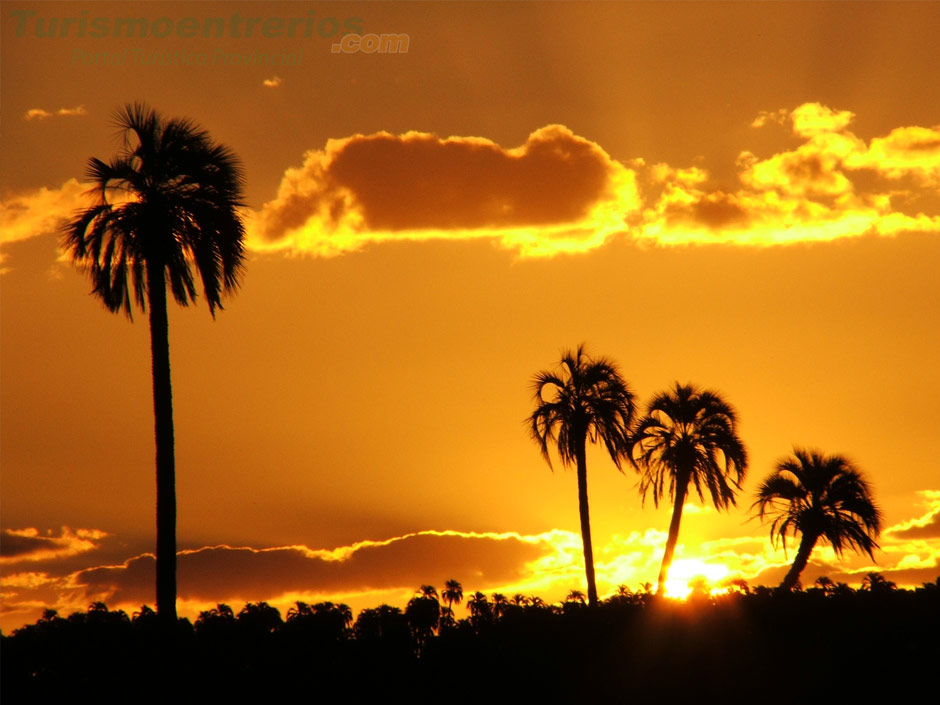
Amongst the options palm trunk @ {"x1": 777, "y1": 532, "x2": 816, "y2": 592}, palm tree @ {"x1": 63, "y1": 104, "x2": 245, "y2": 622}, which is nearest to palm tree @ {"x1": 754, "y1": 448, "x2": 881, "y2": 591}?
palm trunk @ {"x1": 777, "y1": 532, "x2": 816, "y2": 592}

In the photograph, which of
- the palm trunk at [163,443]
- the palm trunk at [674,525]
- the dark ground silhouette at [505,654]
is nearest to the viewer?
the dark ground silhouette at [505,654]

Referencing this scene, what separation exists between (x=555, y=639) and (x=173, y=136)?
16.0 m

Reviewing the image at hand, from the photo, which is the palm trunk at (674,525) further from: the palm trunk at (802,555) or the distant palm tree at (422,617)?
the distant palm tree at (422,617)

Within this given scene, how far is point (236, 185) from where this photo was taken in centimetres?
2922

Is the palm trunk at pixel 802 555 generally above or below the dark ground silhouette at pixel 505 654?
above

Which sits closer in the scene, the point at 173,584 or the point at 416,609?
the point at 173,584

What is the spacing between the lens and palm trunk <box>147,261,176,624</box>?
26.5m

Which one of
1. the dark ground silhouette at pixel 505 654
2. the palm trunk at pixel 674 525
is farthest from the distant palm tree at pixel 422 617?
the palm trunk at pixel 674 525

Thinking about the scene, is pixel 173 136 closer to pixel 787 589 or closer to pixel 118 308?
pixel 118 308

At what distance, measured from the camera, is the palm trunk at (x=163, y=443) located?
26484 millimetres

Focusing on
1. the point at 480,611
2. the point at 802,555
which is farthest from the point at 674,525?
the point at 480,611

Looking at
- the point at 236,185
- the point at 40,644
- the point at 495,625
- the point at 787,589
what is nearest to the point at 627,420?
the point at 787,589

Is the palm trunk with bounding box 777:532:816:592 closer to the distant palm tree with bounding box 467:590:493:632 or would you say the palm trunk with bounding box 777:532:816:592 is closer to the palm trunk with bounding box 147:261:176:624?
the distant palm tree with bounding box 467:590:493:632

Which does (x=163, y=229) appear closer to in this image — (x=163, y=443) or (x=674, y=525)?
(x=163, y=443)
